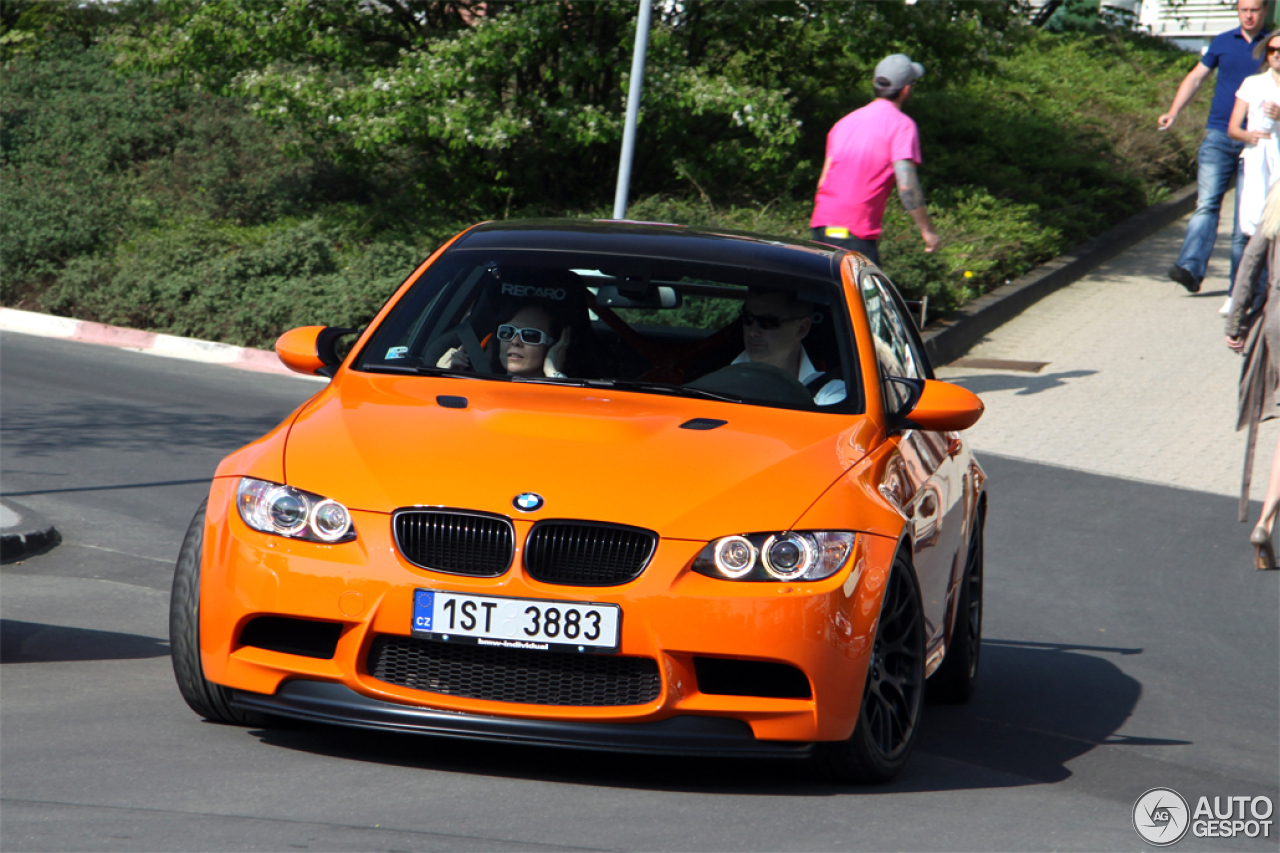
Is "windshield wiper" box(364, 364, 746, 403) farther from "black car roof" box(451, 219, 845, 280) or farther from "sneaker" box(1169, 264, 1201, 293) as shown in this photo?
"sneaker" box(1169, 264, 1201, 293)

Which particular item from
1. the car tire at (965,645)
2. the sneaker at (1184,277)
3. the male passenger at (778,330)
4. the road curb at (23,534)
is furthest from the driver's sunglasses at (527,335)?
the sneaker at (1184,277)

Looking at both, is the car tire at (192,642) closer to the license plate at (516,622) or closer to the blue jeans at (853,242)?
the license plate at (516,622)

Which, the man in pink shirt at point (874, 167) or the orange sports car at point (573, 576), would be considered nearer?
the orange sports car at point (573, 576)

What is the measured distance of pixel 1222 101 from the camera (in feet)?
45.4

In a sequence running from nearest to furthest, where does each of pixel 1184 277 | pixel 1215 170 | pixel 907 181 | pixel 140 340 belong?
pixel 907 181
pixel 1215 170
pixel 140 340
pixel 1184 277

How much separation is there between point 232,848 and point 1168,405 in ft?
35.2

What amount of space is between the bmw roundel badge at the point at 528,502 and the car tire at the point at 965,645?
214cm

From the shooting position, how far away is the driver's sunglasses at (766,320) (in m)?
5.41

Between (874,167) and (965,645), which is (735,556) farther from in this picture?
(874,167)

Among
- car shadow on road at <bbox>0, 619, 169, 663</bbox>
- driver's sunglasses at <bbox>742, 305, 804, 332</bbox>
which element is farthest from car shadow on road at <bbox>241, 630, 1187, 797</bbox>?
driver's sunglasses at <bbox>742, 305, 804, 332</bbox>

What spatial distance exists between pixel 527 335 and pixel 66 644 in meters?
1.93

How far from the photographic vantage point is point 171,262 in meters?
15.9

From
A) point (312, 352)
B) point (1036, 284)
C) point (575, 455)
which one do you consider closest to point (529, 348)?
point (312, 352)

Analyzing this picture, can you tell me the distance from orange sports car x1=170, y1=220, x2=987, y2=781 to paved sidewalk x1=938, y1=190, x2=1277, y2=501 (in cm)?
661
